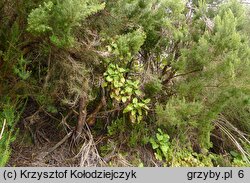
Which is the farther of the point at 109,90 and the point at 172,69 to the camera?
the point at 172,69

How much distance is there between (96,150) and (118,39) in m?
1.22

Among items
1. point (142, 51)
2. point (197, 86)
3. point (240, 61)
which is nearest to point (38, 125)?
point (142, 51)

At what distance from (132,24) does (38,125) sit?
155 centimetres

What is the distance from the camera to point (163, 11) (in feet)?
9.45

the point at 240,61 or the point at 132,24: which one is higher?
the point at 132,24

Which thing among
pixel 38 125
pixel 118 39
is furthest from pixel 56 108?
pixel 118 39

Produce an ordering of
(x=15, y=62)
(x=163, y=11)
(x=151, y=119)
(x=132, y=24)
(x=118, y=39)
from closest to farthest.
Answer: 1. (x=15, y=62)
2. (x=118, y=39)
3. (x=132, y=24)
4. (x=163, y=11)
5. (x=151, y=119)

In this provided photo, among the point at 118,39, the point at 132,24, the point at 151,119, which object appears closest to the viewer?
the point at 118,39

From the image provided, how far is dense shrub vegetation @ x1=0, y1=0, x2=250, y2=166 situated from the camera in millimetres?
2324

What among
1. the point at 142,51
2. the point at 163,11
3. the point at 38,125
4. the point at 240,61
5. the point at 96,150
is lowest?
the point at 96,150

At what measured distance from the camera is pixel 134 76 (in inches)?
116

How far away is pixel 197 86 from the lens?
2705mm

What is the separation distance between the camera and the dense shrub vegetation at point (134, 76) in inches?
91.5

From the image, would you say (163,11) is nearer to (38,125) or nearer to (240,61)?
(240,61)
